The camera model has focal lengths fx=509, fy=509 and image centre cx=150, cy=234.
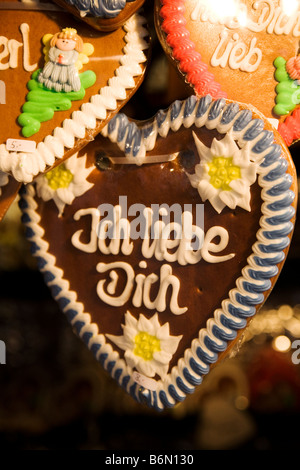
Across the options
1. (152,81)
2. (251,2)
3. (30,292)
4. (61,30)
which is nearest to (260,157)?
(251,2)

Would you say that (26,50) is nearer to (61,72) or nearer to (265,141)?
(61,72)

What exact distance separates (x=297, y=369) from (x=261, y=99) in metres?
0.68

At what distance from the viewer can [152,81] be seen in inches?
38.9

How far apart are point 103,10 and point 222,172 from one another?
25 cm

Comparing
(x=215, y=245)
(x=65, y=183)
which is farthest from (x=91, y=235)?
(x=215, y=245)

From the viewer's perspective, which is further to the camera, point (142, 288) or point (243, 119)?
point (142, 288)

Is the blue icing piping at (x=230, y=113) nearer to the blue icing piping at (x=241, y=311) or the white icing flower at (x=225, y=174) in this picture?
the white icing flower at (x=225, y=174)

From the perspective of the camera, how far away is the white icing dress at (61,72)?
0.66 m

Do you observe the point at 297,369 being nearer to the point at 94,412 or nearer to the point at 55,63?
the point at 94,412

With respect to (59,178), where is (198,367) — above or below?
below

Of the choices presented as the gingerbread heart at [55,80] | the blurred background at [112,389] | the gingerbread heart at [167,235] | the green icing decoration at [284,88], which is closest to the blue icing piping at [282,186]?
the gingerbread heart at [167,235]

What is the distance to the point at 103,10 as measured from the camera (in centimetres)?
63

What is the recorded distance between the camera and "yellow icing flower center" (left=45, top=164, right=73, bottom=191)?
0.78 meters

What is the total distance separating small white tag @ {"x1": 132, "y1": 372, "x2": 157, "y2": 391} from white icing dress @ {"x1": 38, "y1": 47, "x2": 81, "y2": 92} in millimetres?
425
